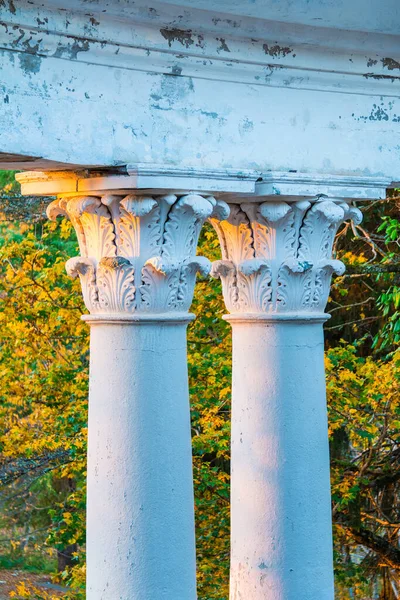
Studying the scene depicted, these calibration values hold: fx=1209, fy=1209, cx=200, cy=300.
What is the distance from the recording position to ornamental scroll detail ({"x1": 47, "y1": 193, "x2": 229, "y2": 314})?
13719 millimetres

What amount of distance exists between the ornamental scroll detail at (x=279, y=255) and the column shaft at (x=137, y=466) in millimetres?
2005

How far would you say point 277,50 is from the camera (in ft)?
48.5

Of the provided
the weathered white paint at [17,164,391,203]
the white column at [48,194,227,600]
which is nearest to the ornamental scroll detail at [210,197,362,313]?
the weathered white paint at [17,164,391,203]

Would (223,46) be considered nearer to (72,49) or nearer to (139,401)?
(72,49)

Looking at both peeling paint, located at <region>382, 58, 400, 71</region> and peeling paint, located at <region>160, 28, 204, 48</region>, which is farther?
peeling paint, located at <region>382, 58, 400, 71</region>

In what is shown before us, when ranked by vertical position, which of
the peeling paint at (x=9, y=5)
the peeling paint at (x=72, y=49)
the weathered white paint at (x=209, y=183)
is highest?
the peeling paint at (x=9, y=5)

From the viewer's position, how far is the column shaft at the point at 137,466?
44.7ft

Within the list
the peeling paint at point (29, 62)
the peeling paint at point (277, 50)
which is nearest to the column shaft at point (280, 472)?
the peeling paint at point (277, 50)

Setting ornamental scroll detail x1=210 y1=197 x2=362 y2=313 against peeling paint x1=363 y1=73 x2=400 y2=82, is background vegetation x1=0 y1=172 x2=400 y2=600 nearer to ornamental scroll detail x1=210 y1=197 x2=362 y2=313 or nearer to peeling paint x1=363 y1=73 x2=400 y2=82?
peeling paint x1=363 y1=73 x2=400 y2=82

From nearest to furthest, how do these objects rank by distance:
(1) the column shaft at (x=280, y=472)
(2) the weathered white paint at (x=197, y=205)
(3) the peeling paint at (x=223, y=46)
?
(2) the weathered white paint at (x=197, y=205)
(3) the peeling paint at (x=223, y=46)
(1) the column shaft at (x=280, y=472)

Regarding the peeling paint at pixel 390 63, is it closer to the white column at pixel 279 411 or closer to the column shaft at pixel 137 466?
the white column at pixel 279 411

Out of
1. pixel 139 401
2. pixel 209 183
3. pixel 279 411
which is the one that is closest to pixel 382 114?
pixel 209 183

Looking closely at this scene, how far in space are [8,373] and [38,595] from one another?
5.56 meters

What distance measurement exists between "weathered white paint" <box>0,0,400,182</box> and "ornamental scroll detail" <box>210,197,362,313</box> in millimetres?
606
